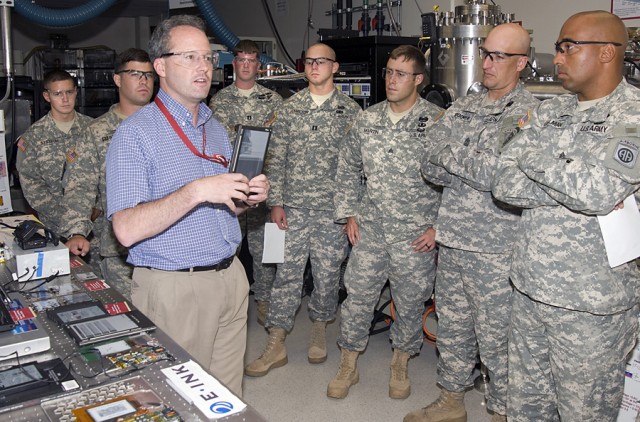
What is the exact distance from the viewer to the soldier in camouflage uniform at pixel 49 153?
3.94 meters

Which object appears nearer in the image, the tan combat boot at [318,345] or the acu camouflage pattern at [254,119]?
the tan combat boot at [318,345]

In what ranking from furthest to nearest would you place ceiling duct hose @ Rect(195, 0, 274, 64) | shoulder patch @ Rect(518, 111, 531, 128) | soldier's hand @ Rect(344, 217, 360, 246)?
ceiling duct hose @ Rect(195, 0, 274, 64)
soldier's hand @ Rect(344, 217, 360, 246)
shoulder patch @ Rect(518, 111, 531, 128)

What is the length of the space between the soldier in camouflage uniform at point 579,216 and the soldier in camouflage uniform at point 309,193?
1.50 metres

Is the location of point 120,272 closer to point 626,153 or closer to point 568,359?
point 568,359

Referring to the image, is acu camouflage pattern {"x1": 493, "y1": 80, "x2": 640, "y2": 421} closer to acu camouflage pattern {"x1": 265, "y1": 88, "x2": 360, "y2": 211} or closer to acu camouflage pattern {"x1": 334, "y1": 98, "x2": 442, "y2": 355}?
acu camouflage pattern {"x1": 334, "y1": 98, "x2": 442, "y2": 355}

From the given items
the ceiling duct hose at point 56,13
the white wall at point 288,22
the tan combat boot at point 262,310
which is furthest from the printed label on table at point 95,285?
the ceiling duct hose at point 56,13

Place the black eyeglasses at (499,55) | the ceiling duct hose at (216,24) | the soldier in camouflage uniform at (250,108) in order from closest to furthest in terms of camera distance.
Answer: the black eyeglasses at (499,55) → the soldier in camouflage uniform at (250,108) → the ceiling duct hose at (216,24)

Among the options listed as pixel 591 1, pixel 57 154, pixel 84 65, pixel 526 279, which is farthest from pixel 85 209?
pixel 84 65

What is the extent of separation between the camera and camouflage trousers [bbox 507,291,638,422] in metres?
2.07

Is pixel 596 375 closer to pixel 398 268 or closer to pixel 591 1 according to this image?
pixel 398 268

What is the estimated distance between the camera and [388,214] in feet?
10.3

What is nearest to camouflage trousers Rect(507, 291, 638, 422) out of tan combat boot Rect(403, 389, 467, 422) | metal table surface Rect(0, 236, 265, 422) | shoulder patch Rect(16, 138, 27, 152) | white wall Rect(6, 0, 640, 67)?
tan combat boot Rect(403, 389, 467, 422)

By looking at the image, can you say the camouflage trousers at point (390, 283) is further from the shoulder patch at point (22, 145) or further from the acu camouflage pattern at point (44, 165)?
the shoulder patch at point (22, 145)

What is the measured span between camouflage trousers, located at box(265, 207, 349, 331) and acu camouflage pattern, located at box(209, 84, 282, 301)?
0.54 metres
